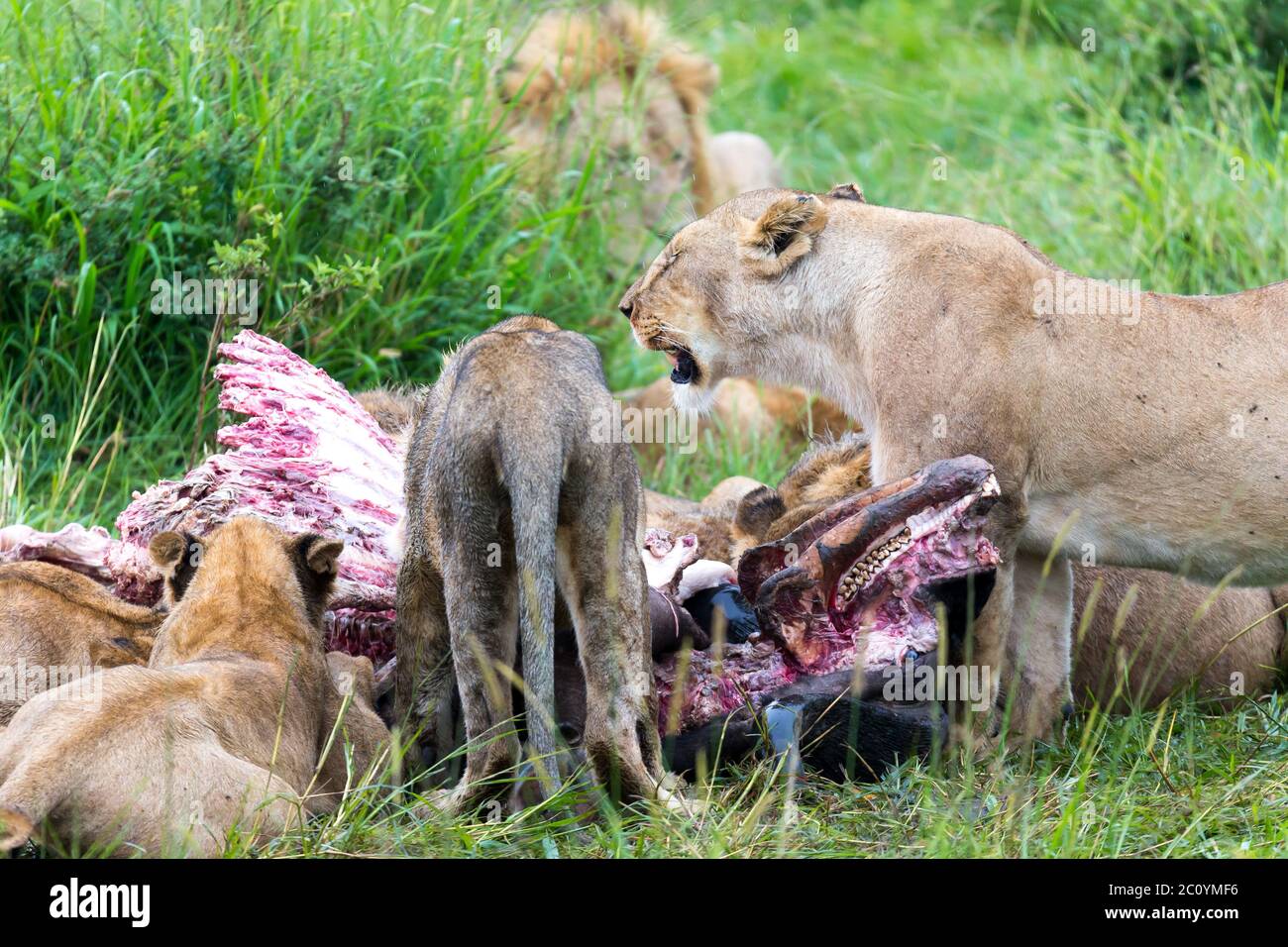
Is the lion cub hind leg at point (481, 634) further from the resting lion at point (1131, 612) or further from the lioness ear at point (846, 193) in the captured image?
the lioness ear at point (846, 193)

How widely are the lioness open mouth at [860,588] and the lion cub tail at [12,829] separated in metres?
1.66

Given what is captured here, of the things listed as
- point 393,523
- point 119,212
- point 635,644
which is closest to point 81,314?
point 119,212

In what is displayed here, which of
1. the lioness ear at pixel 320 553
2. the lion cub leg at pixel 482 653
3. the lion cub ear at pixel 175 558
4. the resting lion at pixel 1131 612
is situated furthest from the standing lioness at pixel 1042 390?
the lion cub ear at pixel 175 558

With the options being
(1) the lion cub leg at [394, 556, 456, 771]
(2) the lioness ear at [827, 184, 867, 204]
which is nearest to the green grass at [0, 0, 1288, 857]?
(1) the lion cub leg at [394, 556, 456, 771]

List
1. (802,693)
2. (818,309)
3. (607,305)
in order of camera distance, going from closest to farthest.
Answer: (802,693) → (818,309) → (607,305)

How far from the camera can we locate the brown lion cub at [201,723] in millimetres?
3818

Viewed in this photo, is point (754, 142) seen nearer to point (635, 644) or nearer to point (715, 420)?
point (715, 420)

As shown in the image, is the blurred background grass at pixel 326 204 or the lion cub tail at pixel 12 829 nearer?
the lion cub tail at pixel 12 829

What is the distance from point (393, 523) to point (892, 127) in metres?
8.35

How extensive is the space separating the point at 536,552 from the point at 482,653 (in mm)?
334

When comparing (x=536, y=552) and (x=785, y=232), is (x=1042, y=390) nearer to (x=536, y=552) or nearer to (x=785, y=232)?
(x=785, y=232)

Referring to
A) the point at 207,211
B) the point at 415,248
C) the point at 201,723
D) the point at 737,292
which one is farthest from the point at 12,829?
the point at 415,248

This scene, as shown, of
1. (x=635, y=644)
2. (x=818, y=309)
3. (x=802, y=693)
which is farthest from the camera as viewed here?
(x=818, y=309)

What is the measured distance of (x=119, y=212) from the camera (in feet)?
22.3
